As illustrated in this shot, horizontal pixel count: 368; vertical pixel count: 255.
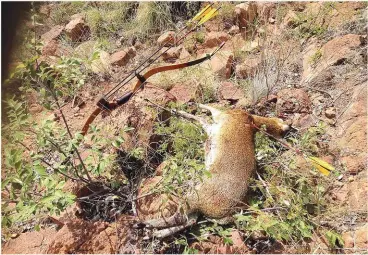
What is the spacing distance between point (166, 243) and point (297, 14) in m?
3.45

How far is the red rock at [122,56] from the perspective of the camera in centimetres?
490

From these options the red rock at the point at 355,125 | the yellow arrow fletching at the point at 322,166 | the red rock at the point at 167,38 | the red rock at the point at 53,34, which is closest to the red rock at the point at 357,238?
the yellow arrow fletching at the point at 322,166

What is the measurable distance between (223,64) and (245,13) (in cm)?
103

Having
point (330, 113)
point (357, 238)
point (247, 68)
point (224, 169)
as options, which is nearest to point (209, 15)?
point (247, 68)

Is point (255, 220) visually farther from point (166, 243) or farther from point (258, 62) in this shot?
point (258, 62)

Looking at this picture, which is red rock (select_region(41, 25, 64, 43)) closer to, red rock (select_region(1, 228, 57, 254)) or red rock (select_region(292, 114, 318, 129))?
red rock (select_region(1, 228, 57, 254))

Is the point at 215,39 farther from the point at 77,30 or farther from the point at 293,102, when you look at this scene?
the point at 77,30

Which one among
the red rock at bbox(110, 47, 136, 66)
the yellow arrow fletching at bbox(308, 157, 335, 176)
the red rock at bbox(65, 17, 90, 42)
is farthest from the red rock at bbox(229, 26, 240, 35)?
the yellow arrow fletching at bbox(308, 157, 335, 176)

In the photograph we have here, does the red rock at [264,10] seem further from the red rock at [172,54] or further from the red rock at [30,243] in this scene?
the red rock at [30,243]

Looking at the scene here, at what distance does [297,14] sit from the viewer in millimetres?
4930

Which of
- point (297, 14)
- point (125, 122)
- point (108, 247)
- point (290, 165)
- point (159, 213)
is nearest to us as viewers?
→ point (108, 247)

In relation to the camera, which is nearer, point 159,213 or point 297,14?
point 159,213

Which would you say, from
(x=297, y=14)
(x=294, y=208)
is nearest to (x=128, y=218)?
(x=294, y=208)

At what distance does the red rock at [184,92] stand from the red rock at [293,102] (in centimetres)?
90
